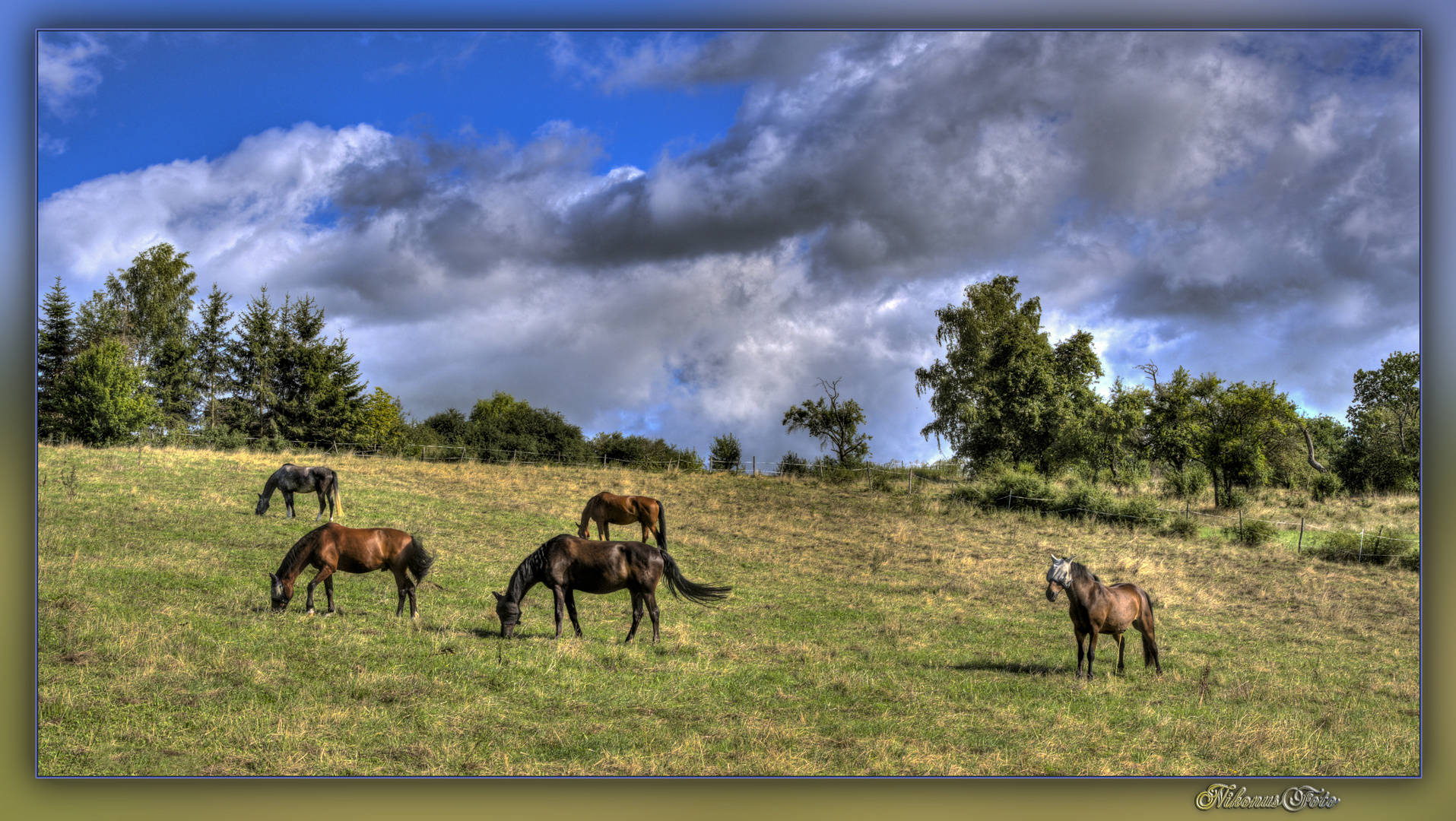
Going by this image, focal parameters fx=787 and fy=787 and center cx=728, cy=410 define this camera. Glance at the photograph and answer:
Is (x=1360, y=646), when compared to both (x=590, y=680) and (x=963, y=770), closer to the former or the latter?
(x=963, y=770)

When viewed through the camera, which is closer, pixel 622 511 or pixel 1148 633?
pixel 1148 633

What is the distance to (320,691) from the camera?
27.6ft

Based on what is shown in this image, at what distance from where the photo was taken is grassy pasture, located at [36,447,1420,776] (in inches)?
301

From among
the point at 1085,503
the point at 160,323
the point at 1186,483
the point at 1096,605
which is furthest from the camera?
the point at 160,323

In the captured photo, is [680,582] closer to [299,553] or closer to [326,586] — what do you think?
[326,586]

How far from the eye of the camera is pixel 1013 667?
10977 mm

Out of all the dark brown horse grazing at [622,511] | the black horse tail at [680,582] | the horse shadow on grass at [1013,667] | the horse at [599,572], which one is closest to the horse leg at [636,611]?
the horse at [599,572]

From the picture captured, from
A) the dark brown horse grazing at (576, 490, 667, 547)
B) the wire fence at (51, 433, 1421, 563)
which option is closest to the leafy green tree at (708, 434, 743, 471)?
the wire fence at (51, 433, 1421, 563)

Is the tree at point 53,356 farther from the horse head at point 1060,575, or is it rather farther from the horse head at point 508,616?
the horse head at point 1060,575

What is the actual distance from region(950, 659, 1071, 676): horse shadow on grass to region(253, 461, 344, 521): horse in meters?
15.3

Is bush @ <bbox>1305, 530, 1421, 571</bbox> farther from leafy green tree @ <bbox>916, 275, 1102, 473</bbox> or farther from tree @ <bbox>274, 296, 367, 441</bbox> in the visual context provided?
tree @ <bbox>274, 296, 367, 441</bbox>

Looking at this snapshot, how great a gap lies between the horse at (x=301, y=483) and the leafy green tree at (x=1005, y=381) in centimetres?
2938

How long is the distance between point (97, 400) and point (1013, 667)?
31.9 metres

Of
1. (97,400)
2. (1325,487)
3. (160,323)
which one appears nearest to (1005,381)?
(1325,487)
